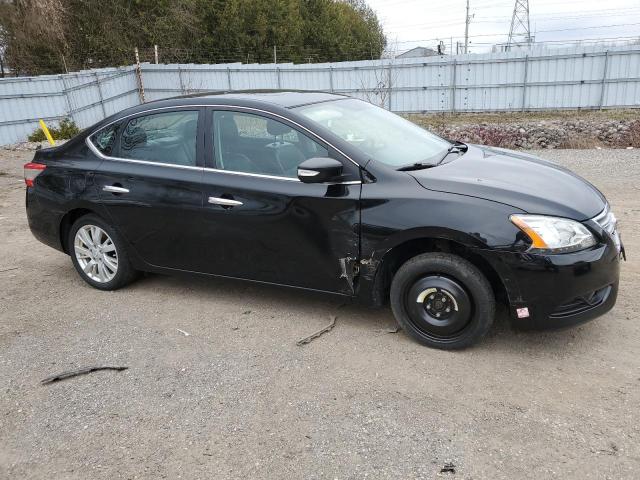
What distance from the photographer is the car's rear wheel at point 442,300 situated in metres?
3.48

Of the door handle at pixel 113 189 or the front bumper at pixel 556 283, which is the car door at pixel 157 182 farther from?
the front bumper at pixel 556 283

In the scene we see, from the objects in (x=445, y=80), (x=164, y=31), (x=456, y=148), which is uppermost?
(x=164, y=31)

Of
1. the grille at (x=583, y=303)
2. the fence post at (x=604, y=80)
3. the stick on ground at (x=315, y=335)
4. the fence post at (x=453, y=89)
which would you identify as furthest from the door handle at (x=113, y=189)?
the fence post at (x=604, y=80)

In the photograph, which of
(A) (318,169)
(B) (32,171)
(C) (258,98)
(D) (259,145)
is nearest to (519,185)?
(A) (318,169)

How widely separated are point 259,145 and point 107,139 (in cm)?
155

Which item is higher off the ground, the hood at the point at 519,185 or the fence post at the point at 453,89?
the hood at the point at 519,185

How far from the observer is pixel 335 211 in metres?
3.79

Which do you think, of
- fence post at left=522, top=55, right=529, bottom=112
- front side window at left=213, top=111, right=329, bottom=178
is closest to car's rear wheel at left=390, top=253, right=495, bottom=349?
front side window at left=213, top=111, right=329, bottom=178

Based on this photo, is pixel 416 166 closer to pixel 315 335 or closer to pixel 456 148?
pixel 456 148

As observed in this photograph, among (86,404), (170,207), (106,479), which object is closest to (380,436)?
(106,479)

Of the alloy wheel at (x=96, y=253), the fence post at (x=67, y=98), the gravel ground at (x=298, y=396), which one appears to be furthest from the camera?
the fence post at (x=67, y=98)

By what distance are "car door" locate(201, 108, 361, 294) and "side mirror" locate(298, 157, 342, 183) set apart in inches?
4.6

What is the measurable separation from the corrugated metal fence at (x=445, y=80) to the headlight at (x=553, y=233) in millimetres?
19001

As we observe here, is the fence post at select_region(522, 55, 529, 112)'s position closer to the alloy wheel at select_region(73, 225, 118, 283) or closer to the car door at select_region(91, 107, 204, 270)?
the car door at select_region(91, 107, 204, 270)
